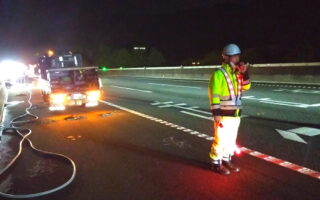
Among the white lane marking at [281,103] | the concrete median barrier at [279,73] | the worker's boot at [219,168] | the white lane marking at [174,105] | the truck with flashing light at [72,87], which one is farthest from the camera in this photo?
the concrete median barrier at [279,73]

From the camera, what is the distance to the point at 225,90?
6.03 metres

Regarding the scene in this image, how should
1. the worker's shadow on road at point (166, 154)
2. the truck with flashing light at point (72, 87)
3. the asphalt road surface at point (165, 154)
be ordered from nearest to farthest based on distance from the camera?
the asphalt road surface at point (165, 154)
the worker's shadow on road at point (166, 154)
the truck with flashing light at point (72, 87)

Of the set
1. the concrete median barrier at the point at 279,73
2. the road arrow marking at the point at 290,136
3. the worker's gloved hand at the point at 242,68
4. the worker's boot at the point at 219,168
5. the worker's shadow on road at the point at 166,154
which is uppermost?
the worker's gloved hand at the point at 242,68

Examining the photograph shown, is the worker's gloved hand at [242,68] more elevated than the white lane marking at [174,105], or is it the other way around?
the worker's gloved hand at [242,68]

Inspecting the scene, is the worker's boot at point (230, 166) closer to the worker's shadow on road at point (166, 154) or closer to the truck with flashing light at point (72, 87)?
the worker's shadow on road at point (166, 154)

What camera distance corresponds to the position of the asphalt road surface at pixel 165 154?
5652 millimetres

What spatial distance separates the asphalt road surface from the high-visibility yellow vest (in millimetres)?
982

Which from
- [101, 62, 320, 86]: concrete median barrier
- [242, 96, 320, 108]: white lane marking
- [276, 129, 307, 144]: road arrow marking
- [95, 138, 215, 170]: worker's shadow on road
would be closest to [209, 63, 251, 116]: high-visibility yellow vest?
[95, 138, 215, 170]: worker's shadow on road

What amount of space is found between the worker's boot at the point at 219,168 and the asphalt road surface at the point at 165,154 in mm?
109

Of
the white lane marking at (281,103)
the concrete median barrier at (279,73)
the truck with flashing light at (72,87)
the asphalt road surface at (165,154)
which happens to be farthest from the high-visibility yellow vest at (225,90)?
the truck with flashing light at (72,87)

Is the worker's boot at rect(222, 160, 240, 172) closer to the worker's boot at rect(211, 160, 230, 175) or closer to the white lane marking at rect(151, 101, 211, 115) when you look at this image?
the worker's boot at rect(211, 160, 230, 175)

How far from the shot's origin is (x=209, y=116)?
480 inches

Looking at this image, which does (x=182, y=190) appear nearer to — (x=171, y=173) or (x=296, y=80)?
(x=171, y=173)

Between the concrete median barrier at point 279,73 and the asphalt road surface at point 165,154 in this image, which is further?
the concrete median barrier at point 279,73
